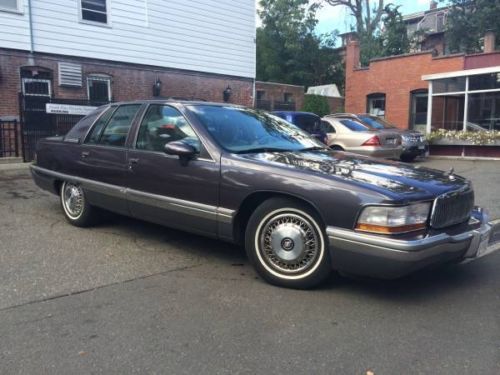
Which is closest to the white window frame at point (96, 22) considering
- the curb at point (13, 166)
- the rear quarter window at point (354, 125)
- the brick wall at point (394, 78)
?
the curb at point (13, 166)

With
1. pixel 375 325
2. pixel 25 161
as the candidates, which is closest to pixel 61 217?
pixel 375 325

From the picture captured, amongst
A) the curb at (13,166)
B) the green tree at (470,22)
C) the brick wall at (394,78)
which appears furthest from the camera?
the green tree at (470,22)

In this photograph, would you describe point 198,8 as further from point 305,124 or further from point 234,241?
point 234,241

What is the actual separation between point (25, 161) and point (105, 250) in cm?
877

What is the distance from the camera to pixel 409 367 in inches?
114

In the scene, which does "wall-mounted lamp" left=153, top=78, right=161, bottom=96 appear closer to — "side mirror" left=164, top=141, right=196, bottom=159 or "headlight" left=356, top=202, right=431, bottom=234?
"side mirror" left=164, top=141, right=196, bottom=159

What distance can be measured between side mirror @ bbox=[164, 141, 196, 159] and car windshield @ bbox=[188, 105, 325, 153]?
0.92 ft

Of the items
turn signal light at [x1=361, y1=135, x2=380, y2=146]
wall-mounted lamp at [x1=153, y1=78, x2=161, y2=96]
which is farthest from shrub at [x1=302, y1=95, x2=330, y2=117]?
turn signal light at [x1=361, y1=135, x2=380, y2=146]

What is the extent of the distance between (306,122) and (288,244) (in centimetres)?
849

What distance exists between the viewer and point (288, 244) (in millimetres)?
4062

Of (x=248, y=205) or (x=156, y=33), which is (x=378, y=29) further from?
(x=248, y=205)

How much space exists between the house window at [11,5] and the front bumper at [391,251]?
552 inches

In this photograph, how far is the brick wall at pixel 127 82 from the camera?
14617mm

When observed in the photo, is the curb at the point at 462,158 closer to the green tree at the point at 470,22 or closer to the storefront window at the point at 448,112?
the storefront window at the point at 448,112
